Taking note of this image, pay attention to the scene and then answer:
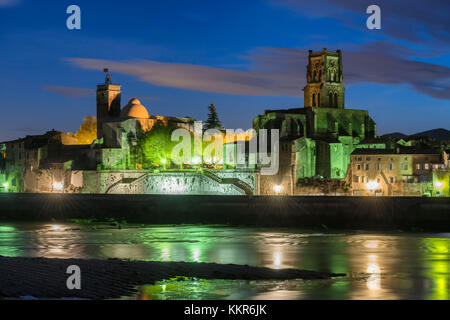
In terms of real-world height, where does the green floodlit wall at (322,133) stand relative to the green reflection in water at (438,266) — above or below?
above

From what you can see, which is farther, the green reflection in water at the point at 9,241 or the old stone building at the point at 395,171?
the old stone building at the point at 395,171

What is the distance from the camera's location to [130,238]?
129 feet

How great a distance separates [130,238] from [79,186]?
150 feet

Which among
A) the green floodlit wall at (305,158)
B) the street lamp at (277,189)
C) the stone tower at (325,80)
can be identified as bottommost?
the street lamp at (277,189)

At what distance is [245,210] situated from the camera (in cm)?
5297

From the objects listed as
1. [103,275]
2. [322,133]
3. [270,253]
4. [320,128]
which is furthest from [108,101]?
[103,275]

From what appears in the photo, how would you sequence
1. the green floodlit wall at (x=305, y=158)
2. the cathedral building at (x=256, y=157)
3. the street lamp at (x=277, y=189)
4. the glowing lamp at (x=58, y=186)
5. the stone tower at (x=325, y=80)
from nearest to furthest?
the cathedral building at (x=256, y=157) < the street lamp at (x=277, y=189) < the green floodlit wall at (x=305, y=158) < the glowing lamp at (x=58, y=186) < the stone tower at (x=325, y=80)

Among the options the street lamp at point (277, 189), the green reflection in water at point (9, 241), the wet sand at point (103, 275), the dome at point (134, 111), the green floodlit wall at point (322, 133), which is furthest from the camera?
the dome at point (134, 111)

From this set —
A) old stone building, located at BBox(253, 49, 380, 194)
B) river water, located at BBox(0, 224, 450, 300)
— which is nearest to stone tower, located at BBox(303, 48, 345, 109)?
old stone building, located at BBox(253, 49, 380, 194)

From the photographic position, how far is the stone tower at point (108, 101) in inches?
3920

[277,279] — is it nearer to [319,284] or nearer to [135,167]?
[319,284]

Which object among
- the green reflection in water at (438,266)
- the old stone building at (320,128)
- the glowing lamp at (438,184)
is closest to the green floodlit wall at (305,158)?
the old stone building at (320,128)

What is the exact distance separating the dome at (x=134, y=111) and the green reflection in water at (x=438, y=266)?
60804 millimetres

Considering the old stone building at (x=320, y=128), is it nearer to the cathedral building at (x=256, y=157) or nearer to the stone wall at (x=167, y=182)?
the cathedral building at (x=256, y=157)
